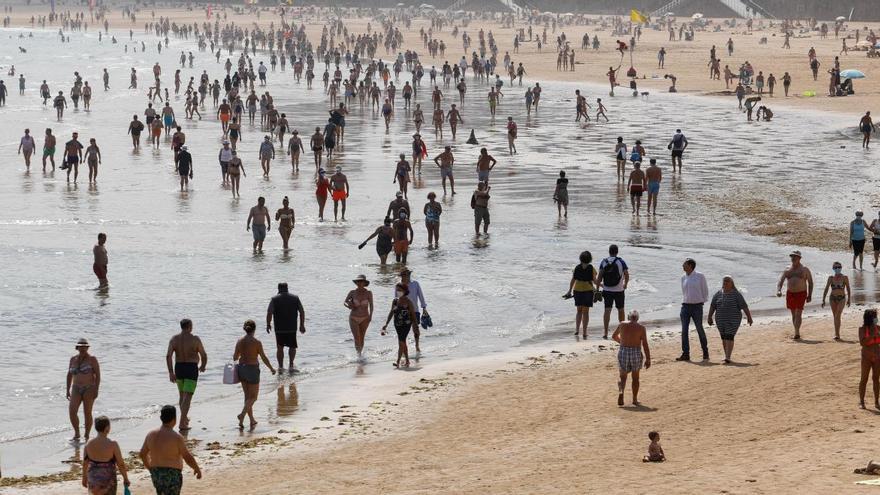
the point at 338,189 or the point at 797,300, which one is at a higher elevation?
the point at 797,300

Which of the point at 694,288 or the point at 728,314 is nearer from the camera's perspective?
the point at 728,314

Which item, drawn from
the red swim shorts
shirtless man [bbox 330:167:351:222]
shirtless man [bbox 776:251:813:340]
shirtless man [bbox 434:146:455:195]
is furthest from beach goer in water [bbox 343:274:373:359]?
shirtless man [bbox 434:146:455:195]

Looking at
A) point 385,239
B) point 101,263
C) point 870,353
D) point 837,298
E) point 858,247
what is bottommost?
point 101,263

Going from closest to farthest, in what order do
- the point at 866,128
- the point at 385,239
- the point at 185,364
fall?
the point at 185,364 → the point at 385,239 → the point at 866,128

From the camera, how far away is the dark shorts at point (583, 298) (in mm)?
18891

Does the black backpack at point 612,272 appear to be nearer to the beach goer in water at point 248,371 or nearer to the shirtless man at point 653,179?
the beach goer in water at point 248,371

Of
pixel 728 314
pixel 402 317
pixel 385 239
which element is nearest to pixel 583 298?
pixel 728 314

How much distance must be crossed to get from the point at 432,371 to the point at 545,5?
124 metres

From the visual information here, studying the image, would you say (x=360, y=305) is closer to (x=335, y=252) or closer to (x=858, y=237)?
(x=335, y=252)

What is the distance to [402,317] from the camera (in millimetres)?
17484

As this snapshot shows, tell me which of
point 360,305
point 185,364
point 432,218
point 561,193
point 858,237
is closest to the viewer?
point 185,364

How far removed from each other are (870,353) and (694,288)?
3.41m

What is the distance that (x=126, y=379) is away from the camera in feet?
57.3

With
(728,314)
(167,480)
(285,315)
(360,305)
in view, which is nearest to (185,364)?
(285,315)
